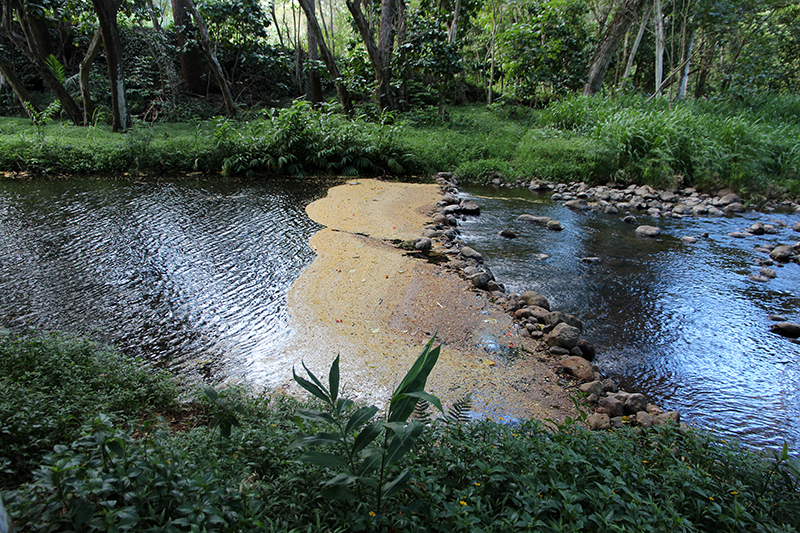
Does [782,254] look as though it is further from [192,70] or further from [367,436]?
[192,70]

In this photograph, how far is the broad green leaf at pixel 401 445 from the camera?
128cm

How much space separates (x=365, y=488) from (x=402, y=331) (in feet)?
7.17

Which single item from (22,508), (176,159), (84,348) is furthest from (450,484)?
(176,159)

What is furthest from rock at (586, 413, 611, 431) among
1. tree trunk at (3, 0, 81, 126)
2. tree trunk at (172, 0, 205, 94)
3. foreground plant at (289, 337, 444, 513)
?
tree trunk at (172, 0, 205, 94)

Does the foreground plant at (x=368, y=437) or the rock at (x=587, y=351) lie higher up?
the foreground plant at (x=368, y=437)

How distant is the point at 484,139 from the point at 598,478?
10841 mm

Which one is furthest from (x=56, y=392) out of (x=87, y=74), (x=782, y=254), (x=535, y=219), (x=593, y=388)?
(x=87, y=74)

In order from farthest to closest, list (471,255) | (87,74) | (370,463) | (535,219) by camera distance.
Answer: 1. (87,74)
2. (535,219)
3. (471,255)
4. (370,463)

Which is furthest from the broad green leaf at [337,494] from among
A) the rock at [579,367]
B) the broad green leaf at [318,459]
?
the rock at [579,367]

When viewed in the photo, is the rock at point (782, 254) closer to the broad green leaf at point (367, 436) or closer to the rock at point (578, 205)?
the rock at point (578, 205)

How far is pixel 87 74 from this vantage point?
1187 cm

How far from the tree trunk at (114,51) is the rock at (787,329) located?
43.3 feet

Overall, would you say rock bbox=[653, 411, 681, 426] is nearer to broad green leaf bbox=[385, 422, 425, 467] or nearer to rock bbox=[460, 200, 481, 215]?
broad green leaf bbox=[385, 422, 425, 467]

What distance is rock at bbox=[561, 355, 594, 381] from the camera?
310 centimetres
